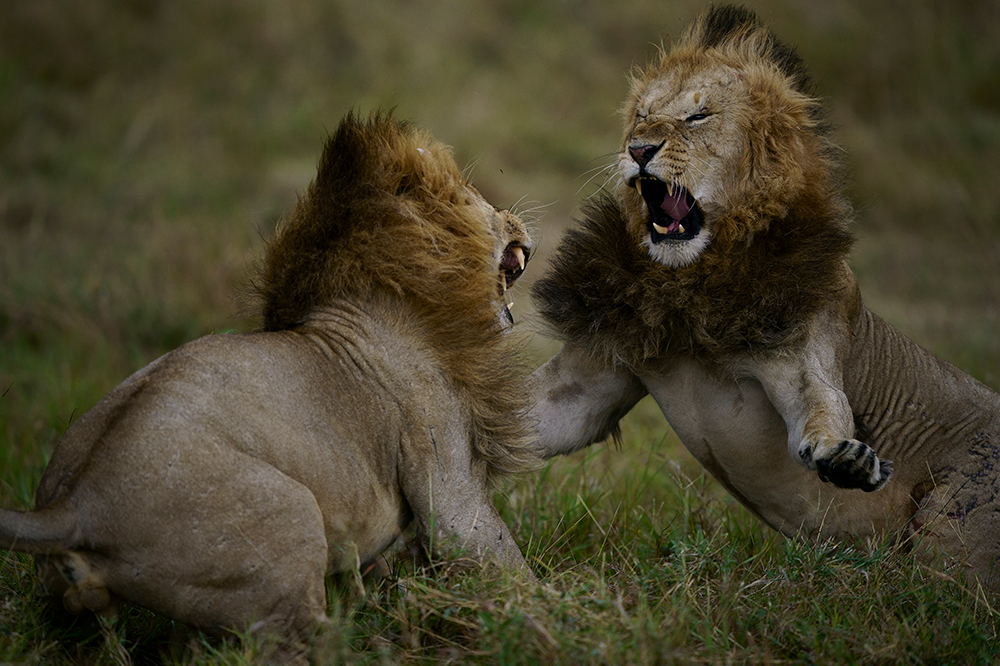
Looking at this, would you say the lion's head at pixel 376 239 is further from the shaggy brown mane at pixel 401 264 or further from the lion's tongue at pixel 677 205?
the lion's tongue at pixel 677 205

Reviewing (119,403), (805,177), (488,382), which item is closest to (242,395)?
(119,403)

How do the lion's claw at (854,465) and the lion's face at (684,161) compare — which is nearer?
the lion's claw at (854,465)

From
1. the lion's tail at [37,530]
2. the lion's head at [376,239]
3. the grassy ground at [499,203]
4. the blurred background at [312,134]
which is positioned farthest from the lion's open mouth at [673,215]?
the blurred background at [312,134]

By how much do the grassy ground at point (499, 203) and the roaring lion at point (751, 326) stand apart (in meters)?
0.25

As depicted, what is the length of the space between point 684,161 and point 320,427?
4.56 ft

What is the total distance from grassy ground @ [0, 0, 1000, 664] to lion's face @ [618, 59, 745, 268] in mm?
545

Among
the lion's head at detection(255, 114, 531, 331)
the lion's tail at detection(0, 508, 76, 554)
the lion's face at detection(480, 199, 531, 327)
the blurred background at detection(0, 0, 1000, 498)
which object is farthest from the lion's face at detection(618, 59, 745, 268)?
the blurred background at detection(0, 0, 1000, 498)

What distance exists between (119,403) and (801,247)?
2.01 m

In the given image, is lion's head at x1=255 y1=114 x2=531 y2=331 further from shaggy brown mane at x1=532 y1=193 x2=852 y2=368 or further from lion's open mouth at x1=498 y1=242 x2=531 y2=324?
shaggy brown mane at x1=532 y1=193 x2=852 y2=368

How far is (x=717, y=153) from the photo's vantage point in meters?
3.11

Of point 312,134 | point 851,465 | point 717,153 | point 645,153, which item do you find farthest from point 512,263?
point 312,134

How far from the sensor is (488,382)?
299cm

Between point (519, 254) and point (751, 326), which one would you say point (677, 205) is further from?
point (519, 254)

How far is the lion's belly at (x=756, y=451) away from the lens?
323 cm
